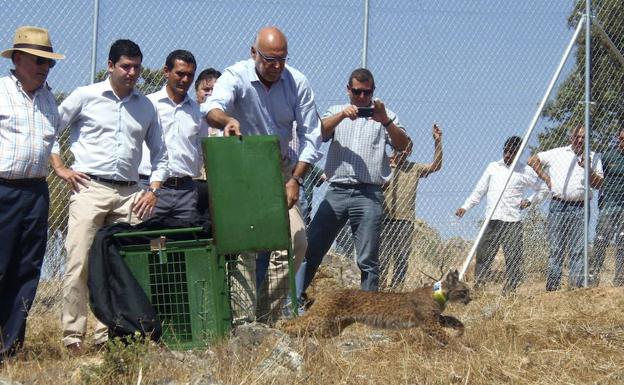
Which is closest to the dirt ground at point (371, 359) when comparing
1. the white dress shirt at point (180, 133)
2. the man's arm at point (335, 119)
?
the white dress shirt at point (180, 133)

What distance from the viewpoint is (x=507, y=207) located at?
10.2m

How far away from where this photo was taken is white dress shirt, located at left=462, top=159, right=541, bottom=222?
10.0 metres

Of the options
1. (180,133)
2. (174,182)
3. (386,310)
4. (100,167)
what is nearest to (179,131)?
(180,133)

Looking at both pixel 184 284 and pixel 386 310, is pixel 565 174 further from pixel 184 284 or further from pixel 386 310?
pixel 184 284

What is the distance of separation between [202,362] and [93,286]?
0.95m

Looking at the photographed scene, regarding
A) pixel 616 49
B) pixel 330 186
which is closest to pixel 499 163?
pixel 616 49

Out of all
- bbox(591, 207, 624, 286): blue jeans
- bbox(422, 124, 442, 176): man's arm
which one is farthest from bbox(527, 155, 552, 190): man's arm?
bbox(422, 124, 442, 176): man's arm

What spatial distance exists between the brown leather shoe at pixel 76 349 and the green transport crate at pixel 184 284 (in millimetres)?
667

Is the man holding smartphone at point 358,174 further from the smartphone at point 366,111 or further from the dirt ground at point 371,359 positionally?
the dirt ground at point 371,359

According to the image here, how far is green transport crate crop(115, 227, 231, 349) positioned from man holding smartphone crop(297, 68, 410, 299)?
192cm

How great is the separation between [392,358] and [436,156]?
134 inches

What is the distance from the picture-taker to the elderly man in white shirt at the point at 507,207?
998 cm

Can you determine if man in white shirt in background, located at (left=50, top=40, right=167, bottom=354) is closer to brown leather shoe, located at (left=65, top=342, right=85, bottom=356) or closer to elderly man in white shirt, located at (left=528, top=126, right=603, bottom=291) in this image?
brown leather shoe, located at (left=65, top=342, right=85, bottom=356)

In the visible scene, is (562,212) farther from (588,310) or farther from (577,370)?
(577,370)
